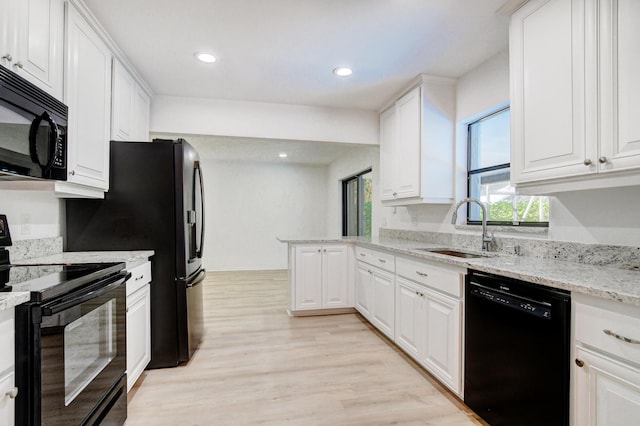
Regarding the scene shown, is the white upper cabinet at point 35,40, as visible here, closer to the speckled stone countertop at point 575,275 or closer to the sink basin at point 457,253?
the speckled stone countertop at point 575,275

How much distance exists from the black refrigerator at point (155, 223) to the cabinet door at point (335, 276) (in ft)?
5.33

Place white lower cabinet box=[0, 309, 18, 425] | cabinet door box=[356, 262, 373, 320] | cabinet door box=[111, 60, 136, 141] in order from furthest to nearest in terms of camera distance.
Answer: cabinet door box=[356, 262, 373, 320]
cabinet door box=[111, 60, 136, 141]
white lower cabinet box=[0, 309, 18, 425]

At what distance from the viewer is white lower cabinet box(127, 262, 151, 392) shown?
201 cm

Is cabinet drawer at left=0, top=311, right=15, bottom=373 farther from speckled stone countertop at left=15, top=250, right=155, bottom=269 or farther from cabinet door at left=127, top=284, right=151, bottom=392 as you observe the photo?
cabinet door at left=127, top=284, right=151, bottom=392

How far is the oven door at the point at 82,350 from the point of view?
1.17 m

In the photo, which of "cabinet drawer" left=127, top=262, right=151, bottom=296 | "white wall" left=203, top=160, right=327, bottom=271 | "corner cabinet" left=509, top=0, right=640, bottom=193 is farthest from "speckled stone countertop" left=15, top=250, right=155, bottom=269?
"white wall" left=203, top=160, right=327, bottom=271

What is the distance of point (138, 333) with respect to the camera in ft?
7.07

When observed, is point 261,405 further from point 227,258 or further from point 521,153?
point 227,258

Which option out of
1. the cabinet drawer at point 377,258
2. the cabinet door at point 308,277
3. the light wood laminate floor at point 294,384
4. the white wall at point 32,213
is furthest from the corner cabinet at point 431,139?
the white wall at point 32,213

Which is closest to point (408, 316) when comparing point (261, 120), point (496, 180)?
point (496, 180)

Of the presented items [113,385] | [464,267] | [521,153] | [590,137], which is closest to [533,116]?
[521,153]

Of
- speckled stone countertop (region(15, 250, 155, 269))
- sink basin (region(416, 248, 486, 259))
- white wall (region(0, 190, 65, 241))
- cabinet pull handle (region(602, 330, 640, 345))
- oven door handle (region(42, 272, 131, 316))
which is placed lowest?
cabinet pull handle (region(602, 330, 640, 345))

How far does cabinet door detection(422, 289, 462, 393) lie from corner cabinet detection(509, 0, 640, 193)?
2.88 feet

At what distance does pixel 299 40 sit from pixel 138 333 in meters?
2.36
